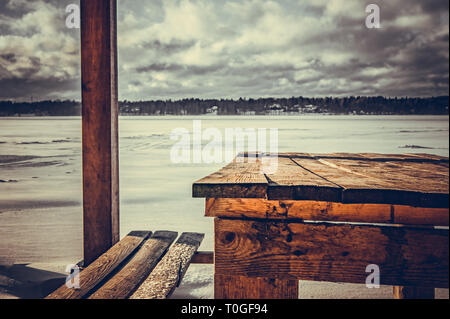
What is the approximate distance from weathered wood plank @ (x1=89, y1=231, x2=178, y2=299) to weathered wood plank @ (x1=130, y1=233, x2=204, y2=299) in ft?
0.11

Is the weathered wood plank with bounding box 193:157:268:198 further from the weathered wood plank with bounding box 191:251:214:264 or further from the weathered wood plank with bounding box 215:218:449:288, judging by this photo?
the weathered wood plank with bounding box 191:251:214:264

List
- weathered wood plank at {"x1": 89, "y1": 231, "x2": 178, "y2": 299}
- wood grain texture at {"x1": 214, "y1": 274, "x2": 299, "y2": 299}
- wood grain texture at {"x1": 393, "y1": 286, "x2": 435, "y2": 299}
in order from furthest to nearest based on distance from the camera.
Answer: wood grain texture at {"x1": 393, "y1": 286, "x2": 435, "y2": 299} < weathered wood plank at {"x1": 89, "y1": 231, "x2": 178, "y2": 299} < wood grain texture at {"x1": 214, "y1": 274, "x2": 299, "y2": 299}

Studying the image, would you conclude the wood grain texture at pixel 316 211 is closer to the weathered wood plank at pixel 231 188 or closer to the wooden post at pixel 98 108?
the weathered wood plank at pixel 231 188

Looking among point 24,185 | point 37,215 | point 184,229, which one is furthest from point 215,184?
point 24,185

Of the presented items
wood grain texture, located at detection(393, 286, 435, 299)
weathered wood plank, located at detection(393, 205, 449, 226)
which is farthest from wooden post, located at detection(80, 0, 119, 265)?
wood grain texture, located at detection(393, 286, 435, 299)

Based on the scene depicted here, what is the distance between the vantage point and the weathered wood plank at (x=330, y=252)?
1275 mm

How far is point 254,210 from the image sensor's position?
53.8 inches

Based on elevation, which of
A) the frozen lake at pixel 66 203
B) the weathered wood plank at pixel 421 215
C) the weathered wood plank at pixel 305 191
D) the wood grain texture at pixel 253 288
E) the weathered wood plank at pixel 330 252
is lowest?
the frozen lake at pixel 66 203

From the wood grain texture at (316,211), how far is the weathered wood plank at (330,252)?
32 mm

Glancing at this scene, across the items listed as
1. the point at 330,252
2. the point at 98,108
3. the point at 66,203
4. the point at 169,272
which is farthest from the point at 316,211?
the point at 66,203

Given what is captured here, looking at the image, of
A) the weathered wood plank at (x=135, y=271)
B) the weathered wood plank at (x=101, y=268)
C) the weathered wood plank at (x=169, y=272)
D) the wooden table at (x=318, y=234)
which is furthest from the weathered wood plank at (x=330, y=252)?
the weathered wood plank at (x=101, y=268)

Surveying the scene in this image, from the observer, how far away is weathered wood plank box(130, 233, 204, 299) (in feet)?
4.96

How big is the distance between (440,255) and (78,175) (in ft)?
30.7
